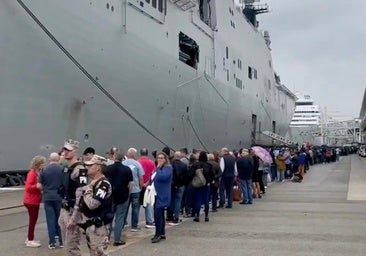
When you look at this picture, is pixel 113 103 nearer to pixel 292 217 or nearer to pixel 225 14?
pixel 292 217

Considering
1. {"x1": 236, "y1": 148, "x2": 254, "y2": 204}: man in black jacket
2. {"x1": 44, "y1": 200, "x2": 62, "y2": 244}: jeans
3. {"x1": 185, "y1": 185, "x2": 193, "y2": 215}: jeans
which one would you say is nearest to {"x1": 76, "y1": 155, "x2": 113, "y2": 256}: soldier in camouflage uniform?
{"x1": 44, "y1": 200, "x2": 62, "y2": 244}: jeans

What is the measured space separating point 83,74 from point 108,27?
7.33ft

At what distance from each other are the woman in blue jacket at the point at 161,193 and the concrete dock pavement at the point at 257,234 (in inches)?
8.3

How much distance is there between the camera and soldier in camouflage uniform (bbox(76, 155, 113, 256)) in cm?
507

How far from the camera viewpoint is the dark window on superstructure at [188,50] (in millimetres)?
24378

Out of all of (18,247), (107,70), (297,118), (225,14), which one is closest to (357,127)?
(297,118)

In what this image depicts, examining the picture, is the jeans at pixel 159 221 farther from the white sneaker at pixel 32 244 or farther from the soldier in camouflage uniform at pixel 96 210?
the soldier in camouflage uniform at pixel 96 210

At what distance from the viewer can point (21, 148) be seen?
1375 centimetres

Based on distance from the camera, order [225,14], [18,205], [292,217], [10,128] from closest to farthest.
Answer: [292,217]
[18,205]
[10,128]
[225,14]

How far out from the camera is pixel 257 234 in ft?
28.3

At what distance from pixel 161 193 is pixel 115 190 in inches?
31.2

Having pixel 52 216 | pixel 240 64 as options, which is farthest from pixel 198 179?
pixel 240 64

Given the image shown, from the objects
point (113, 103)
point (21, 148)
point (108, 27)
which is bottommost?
point (21, 148)

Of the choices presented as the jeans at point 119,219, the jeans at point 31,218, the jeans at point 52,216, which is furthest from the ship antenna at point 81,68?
the jeans at point 119,219
